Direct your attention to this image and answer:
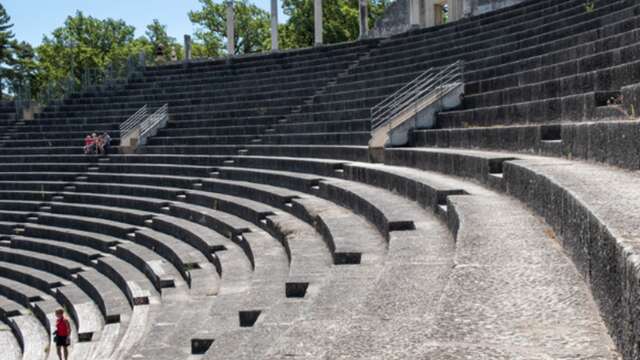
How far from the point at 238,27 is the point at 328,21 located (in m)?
14.8

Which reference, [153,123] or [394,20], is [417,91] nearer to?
[153,123]

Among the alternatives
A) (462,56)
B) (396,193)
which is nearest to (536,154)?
(396,193)

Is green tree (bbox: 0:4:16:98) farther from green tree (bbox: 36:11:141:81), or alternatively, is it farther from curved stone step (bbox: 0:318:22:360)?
curved stone step (bbox: 0:318:22:360)

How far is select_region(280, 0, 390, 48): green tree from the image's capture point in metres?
55.6

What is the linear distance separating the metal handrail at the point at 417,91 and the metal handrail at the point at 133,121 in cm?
993

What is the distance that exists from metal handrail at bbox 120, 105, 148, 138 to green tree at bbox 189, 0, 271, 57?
4226 centimetres

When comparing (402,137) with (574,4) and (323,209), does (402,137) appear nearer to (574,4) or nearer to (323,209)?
(323,209)

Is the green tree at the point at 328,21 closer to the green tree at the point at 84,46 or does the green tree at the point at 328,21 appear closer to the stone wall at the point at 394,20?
the green tree at the point at 84,46

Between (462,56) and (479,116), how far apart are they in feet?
17.2

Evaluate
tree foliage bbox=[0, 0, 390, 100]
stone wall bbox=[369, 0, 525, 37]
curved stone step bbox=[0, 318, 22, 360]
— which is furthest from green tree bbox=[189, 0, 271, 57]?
curved stone step bbox=[0, 318, 22, 360]

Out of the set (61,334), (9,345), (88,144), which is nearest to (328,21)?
(88,144)

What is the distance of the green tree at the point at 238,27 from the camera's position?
68875mm

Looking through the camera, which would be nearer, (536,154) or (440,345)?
(440,345)

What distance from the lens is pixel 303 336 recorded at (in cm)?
418
